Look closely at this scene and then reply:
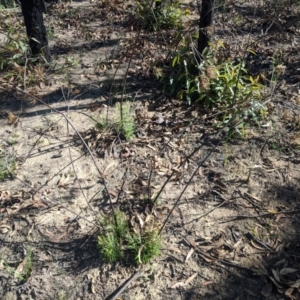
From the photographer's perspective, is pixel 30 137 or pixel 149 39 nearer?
pixel 30 137

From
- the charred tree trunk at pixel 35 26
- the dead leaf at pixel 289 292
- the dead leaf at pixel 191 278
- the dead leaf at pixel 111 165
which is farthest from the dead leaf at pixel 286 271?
the charred tree trunk at pixel 35 26

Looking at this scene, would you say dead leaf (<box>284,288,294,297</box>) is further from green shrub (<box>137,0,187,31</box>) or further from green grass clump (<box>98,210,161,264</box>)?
green shrub (<box>137,0,187,31</box>)

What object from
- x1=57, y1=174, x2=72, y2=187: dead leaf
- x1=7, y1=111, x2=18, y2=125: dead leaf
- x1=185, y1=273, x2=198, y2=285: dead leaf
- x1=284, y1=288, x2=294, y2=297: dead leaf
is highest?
x1=7, y1=111, x2=18, y2=125: dead leaf

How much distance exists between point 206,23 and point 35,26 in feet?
7.97

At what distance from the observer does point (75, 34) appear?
650cm

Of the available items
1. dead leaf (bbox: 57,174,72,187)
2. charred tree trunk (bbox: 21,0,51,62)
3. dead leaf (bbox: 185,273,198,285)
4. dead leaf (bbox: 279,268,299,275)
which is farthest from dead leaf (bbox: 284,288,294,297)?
charred tree trunk (bbox: 21,0,51,62)

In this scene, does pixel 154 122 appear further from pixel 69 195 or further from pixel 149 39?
pixel 149 39

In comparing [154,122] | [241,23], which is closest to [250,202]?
[154,122]

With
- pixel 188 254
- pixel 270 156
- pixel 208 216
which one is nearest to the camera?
pixel 188 254

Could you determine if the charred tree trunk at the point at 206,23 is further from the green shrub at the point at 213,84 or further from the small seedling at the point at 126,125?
the small seedling at the point at 126,125

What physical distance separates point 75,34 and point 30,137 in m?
2.85

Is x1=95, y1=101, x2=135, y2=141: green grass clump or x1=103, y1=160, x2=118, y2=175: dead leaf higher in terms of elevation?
x1=95, y1=101, x2=135, y2=141: green grass clump

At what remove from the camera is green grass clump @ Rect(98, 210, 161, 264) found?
299cm

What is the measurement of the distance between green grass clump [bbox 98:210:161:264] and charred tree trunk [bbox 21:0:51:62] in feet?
10.9
